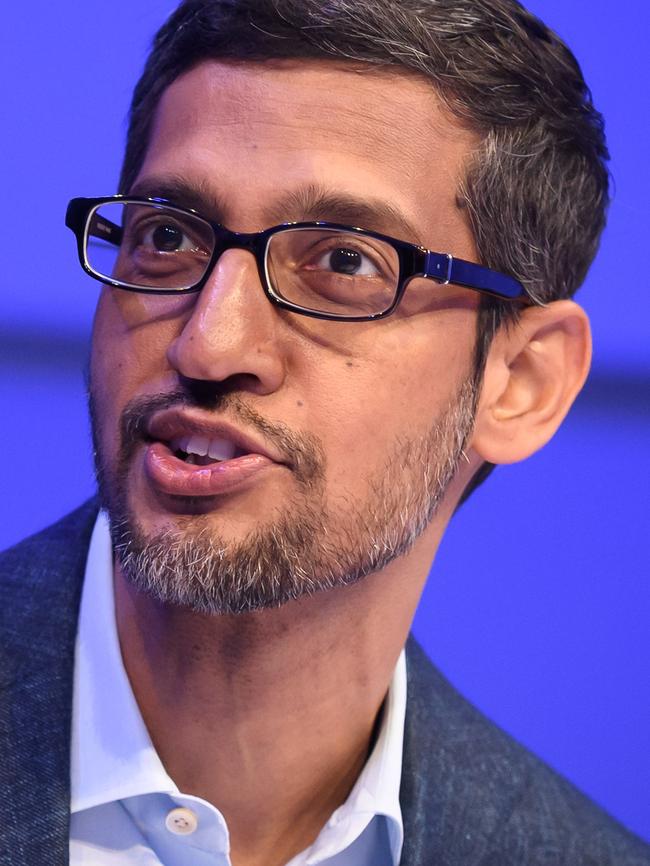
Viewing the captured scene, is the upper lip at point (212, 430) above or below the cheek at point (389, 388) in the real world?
below

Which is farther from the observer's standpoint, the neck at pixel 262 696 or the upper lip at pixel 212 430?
the neck at pixel 262 696

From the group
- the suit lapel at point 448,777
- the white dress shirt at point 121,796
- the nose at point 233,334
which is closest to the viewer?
the nose at point 233,334

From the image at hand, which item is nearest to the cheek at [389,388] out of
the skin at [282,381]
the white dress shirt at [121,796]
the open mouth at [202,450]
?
the skin at [282,381]

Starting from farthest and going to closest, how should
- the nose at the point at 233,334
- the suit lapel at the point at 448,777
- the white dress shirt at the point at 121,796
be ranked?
the suit lapel at the point at 448,777 → the white dress shirt at the point at 121,796 → the nose at the point at 233,334

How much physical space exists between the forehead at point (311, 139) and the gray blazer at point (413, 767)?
1.73ft

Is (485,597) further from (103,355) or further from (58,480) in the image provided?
(103,355)

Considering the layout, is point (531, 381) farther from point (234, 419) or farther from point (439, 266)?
point (234, 419)

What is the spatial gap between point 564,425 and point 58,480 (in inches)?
35.9

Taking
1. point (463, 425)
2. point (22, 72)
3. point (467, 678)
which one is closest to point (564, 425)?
point (467, 678)

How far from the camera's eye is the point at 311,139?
1390mm

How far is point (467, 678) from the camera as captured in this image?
2.19 metres

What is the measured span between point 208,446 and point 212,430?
1.3 inches

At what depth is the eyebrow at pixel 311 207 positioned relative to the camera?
1.36 m

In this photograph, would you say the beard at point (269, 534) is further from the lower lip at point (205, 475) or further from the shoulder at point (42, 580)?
the shoulder at point (42, 580)
